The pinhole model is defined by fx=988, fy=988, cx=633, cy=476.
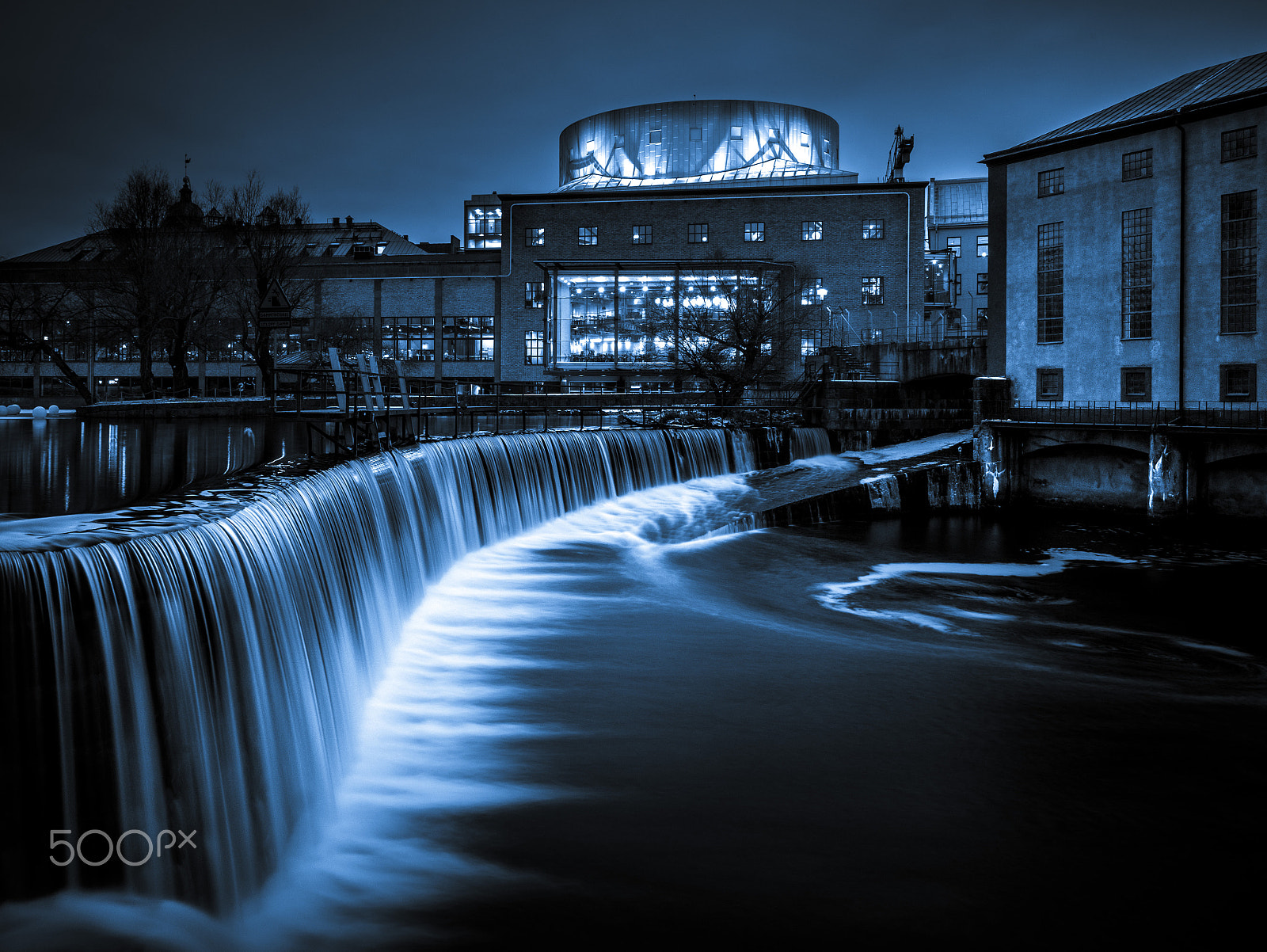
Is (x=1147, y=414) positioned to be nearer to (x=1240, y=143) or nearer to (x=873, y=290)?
(x=1240, y=143)

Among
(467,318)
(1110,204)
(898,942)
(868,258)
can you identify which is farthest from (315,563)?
(467,318)

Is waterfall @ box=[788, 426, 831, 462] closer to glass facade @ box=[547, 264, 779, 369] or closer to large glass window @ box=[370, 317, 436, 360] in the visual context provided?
glass facade @ box=[547, 264, 779, 369]

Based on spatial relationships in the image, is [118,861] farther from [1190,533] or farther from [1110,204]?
[1110,204]

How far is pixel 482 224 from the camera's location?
117 m

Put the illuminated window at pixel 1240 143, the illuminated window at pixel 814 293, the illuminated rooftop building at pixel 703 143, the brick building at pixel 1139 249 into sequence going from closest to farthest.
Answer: the illuminated window at pixel 1240 143
the brick building at pixel 1139 249
the illuminated window at pixel 814 293
the illuminated rooftop building at pixel 703 143

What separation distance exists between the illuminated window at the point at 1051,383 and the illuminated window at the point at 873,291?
26.8 metres

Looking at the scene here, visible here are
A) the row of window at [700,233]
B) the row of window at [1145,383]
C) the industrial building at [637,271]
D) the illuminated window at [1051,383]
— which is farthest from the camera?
the row of window at [700,233]

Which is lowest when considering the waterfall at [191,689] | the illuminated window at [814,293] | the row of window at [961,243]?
the waterfall at [191,689]

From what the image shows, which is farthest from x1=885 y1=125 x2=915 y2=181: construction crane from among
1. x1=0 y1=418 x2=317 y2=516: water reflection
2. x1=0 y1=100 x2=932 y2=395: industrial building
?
x1=0 y1=418 x2=317 y2=516: water reflection

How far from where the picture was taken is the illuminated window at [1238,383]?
3045cm

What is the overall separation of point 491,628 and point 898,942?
845cm

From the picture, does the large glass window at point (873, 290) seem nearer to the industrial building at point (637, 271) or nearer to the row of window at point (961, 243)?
the industrial building at point (637, 271)

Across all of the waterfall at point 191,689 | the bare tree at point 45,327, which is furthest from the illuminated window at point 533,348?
the waterfall at point 191,689

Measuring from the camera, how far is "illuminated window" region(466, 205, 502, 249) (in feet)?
382
